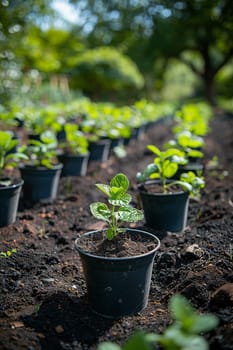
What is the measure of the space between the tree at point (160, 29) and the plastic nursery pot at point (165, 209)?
16090 millimetres

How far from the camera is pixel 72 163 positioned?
17.1ft

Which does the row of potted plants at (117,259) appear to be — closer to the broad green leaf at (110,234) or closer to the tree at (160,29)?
the broad green leaf at (110,234)

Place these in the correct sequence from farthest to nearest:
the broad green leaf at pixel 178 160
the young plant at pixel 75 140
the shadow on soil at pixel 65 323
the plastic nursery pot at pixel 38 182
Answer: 1. the young plant at pixel 75 140
2. the plastic nursery pot at pixel 38 182
3. the broad green leaf at pixel 178 160
4. the shadow on soil at pixel 65 323

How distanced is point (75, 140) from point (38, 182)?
1.04 meters

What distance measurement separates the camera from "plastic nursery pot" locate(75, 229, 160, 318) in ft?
7.25

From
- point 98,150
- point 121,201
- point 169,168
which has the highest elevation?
point 169,168

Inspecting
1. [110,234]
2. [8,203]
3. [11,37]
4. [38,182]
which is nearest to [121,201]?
[110,234]

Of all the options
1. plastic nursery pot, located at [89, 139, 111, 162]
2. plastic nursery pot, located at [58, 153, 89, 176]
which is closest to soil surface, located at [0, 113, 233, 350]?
plastic nursery pot, located at [58, 153, 89, 176]

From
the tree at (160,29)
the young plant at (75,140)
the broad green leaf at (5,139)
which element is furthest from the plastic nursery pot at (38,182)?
the tree at (160,29)

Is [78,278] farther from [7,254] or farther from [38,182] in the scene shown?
[38,182]

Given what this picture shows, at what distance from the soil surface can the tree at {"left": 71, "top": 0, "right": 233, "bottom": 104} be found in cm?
1584

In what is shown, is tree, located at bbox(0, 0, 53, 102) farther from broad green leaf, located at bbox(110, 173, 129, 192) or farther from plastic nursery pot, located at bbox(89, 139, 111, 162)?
broad green leaf, located at bbox(110, 173, 129, 192)

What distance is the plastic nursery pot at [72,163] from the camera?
17.0 feet

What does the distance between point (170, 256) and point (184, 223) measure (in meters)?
0.78
